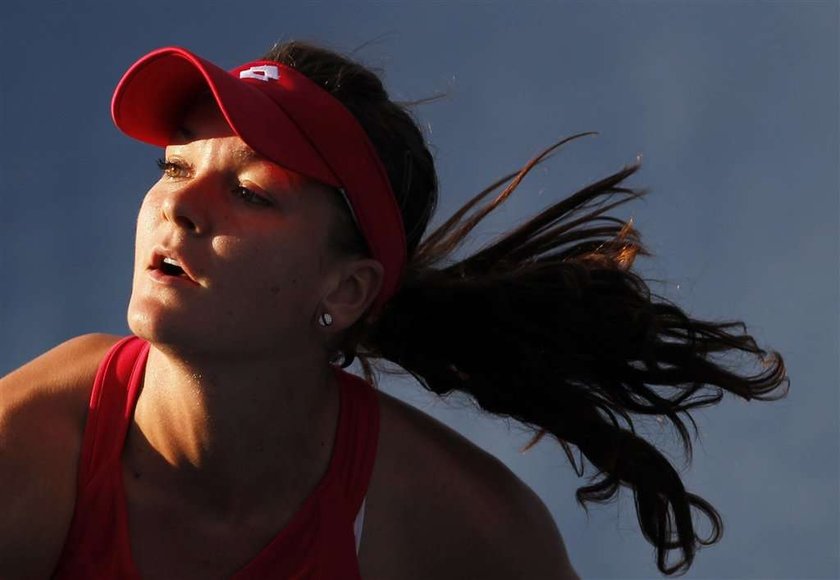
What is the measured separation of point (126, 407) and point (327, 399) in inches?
28.7

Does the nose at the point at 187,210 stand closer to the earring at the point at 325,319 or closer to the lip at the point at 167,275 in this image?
the lip at the point at 167,275

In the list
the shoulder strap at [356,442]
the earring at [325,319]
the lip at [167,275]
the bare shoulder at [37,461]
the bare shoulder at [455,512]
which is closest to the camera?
the lip at [167,275]

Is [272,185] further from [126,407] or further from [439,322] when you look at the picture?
[439,322]

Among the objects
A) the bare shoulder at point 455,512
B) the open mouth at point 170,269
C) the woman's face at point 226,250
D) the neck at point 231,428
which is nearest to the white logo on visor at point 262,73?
the woman's face at point 226,250

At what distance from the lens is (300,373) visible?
5.58 metres

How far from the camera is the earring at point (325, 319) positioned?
5.55 metres

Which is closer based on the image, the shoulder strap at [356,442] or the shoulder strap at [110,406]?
the shoulder strap at [110,406]

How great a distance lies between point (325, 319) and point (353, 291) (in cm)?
17

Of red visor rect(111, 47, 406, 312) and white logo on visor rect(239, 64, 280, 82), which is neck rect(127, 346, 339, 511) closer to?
red visor rect(111, 47, 406, 312)

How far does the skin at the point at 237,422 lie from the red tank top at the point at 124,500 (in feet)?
0.16

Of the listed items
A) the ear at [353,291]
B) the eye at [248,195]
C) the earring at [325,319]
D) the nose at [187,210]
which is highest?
the eye at [248,195]

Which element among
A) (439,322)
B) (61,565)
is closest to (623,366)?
(439,322)

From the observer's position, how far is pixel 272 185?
5270 mm

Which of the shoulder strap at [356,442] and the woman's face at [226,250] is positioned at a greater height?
the woman's face at [226,250]
